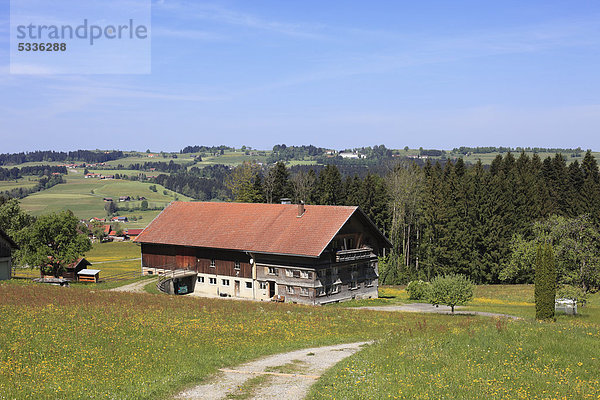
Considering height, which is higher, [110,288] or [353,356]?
[353,356]

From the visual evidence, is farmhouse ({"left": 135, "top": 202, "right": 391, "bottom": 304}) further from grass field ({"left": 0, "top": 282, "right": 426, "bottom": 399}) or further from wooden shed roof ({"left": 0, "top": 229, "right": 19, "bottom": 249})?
wooden shed roof ({"left": 0, "top": 229, "right": 19, "bottom": 249})

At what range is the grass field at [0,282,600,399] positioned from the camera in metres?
16.2

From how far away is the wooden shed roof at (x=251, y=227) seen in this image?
166ft

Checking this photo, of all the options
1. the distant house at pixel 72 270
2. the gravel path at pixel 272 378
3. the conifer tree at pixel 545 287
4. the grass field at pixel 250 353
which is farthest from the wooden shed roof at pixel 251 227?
the gravel path at pixel 272 378

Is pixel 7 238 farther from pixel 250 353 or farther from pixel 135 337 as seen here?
pixel 250 353

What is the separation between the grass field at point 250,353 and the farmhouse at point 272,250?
17373 mm

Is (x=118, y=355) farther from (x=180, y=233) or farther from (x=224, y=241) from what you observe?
(x=180, y=233)

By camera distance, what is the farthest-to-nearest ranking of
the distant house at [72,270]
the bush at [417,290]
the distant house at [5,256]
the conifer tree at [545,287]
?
the distant house at [72,270] < the bush at [417,290] < the distant house at [5,256] < the conifer tree at [545,287]

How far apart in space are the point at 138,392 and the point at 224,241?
38929 millimetres

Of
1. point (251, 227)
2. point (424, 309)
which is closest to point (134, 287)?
point (251, 227)

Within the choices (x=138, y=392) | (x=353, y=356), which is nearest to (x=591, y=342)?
(x=353, y=356)

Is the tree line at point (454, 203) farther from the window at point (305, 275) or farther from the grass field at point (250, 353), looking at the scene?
the grass field at point (250, 353)

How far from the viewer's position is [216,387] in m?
17.5

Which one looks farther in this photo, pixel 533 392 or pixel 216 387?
pixel 216 387
